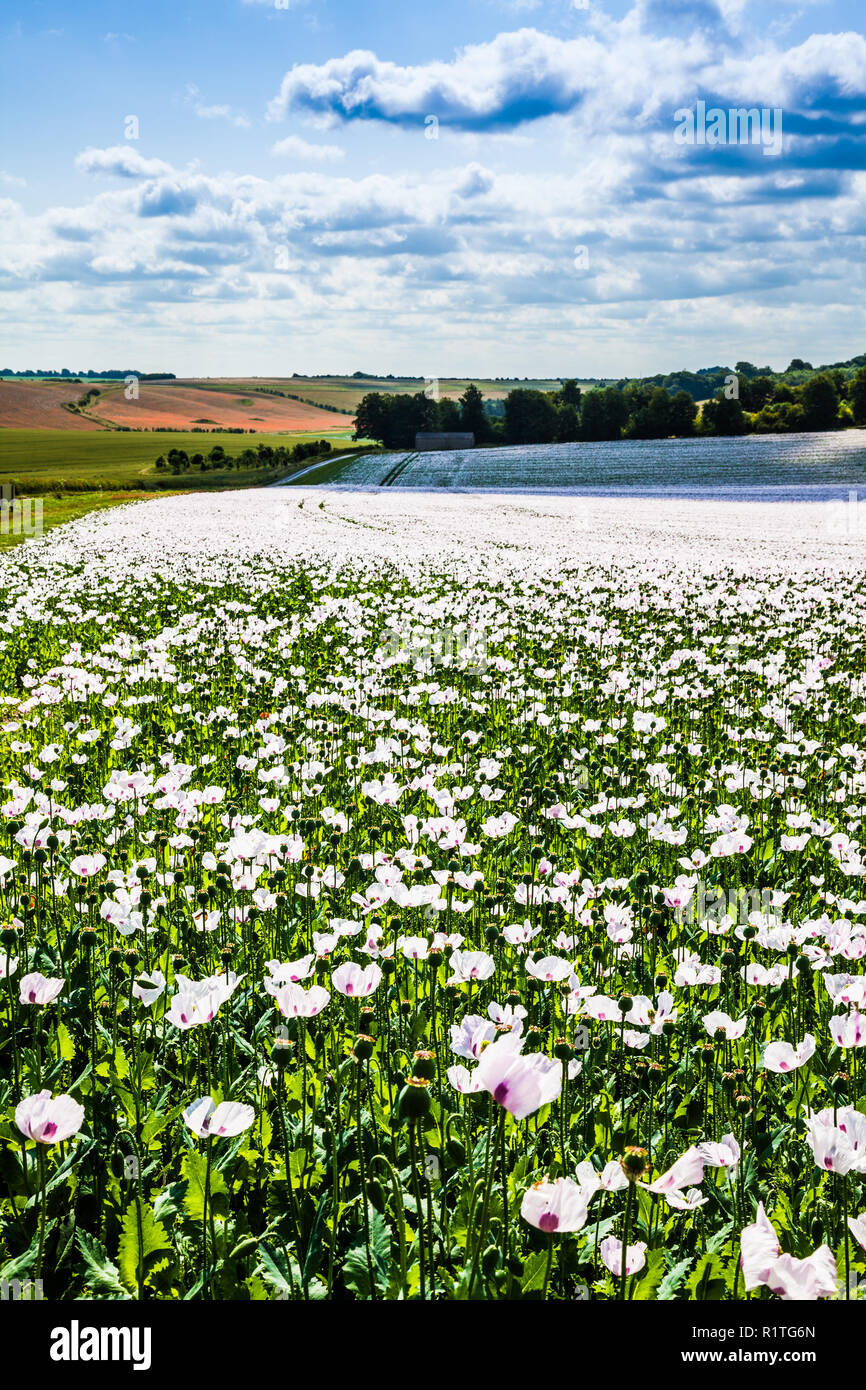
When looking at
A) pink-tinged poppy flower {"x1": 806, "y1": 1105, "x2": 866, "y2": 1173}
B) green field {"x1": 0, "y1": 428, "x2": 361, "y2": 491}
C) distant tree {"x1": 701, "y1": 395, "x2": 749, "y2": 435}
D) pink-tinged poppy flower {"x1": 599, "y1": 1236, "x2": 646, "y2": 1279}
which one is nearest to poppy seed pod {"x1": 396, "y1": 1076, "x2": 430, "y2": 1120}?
pink-tinged poppy flower {"x1": 599, "y1": 1236, "x2": 646, "y2": 1279}

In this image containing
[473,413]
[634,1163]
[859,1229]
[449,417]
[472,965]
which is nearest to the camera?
[634,1163]

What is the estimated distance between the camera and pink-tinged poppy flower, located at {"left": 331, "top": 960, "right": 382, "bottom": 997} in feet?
9.10

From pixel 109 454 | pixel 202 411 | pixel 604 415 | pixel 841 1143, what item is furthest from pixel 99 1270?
pixel 202 411

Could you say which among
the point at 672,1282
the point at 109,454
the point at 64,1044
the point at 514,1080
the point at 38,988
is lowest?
the point at 672,1282

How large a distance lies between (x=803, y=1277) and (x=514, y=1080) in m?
0.62

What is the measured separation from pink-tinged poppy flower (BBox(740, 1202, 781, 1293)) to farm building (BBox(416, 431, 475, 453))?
106 metres

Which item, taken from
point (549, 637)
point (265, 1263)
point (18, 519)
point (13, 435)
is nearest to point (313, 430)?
point (13, 435)

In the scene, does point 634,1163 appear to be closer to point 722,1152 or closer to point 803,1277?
point 803,1277

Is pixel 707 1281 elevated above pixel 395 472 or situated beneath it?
situated beneath

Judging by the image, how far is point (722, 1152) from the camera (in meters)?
2.42

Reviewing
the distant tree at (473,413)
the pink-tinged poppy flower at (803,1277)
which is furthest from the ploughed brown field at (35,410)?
the pink-tinged poppy flower at (803,1277)

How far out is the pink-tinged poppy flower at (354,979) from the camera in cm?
277

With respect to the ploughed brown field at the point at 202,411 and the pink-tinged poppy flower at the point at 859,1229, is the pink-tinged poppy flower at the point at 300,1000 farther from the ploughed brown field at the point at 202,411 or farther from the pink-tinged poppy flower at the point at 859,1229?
the ploughed brown field at the point at 202,411

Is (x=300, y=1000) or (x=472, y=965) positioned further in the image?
(x=472, y=965)
